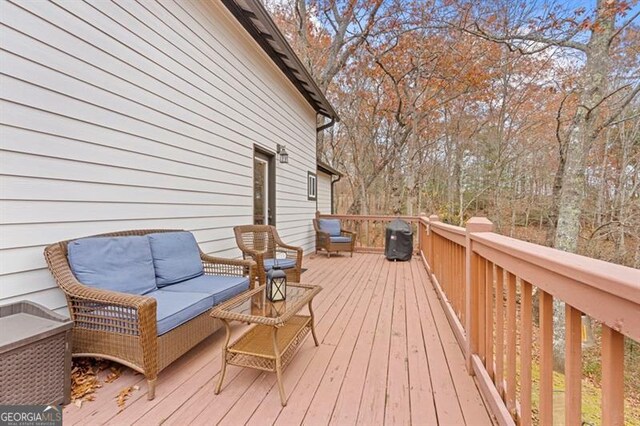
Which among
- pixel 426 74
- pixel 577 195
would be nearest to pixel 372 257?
pixel 577 195

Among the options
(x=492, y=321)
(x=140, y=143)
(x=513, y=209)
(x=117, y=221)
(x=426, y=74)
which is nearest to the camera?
(x=492, y=321)

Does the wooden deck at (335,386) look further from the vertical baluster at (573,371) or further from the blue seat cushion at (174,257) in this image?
the vertical baluster at (573,371)

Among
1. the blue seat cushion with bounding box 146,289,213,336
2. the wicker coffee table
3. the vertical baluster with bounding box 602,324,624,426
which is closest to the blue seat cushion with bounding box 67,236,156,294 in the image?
the blue seat cushion with bounding box 146,289,213,336

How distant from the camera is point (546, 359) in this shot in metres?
1.17

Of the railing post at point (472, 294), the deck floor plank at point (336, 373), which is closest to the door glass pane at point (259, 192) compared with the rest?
the deck floor plank at point (336, 373)

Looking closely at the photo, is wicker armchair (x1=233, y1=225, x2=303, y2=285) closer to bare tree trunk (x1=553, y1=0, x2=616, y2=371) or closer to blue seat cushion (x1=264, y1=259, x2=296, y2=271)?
blue seat cushion (x1=264, y1=259, x2=296, y2=271)

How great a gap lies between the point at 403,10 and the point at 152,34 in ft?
24.9

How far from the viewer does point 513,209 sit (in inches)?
498

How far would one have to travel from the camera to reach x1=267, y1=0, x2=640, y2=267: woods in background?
4.69 meters

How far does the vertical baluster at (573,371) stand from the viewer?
0.96 meters

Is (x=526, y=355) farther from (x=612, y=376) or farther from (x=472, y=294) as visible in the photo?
(x=472, y=294)

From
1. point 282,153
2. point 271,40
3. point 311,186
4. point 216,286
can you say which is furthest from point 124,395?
point 311,186

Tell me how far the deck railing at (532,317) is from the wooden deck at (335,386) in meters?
0.23

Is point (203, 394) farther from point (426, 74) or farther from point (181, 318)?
point (426, 74)
